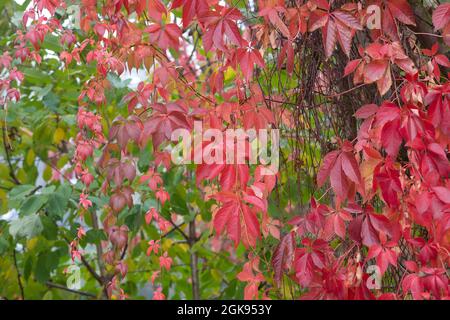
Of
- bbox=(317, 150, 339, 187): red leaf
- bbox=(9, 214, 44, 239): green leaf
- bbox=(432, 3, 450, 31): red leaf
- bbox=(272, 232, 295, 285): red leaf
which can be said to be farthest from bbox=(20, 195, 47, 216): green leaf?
bbox=(432, 3, 450, 31): red leaf

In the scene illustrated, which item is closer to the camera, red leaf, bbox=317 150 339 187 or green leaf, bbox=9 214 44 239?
red leaf, bbox=317 150 339 187

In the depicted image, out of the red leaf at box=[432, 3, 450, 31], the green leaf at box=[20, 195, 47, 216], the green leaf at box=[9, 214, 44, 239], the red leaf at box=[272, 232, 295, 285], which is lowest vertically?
the red leaf at box=[272, 232, 295, 285]

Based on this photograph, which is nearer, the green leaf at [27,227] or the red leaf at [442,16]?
the red leaf at [442,16]

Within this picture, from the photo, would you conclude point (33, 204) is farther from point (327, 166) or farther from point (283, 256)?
point (327, 166)

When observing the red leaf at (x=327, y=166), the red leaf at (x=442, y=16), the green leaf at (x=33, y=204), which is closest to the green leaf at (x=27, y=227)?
the green leaf at (x=33, y=204)

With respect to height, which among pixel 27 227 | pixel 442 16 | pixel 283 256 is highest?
pixel 442 16

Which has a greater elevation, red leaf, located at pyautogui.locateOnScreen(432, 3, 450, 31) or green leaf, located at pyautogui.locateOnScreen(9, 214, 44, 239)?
red leaf, located at pyautogui.locateOnScreen(432, 3, 450, 31)

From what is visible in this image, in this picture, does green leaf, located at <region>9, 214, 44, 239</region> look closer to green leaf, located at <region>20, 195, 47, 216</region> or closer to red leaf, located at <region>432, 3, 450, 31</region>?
green leaf, located at <region>20, 195, 47, 216</region>

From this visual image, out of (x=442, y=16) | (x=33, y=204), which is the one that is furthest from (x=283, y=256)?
(x=33, y=204)

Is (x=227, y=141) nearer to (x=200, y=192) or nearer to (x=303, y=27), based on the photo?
(x=303, y=27)

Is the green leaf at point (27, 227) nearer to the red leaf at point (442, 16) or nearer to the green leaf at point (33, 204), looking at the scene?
the green leaf at point (33, 204)

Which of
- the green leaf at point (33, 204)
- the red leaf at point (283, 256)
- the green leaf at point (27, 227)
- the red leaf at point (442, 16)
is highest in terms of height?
the red leaf at point (442, 16)
